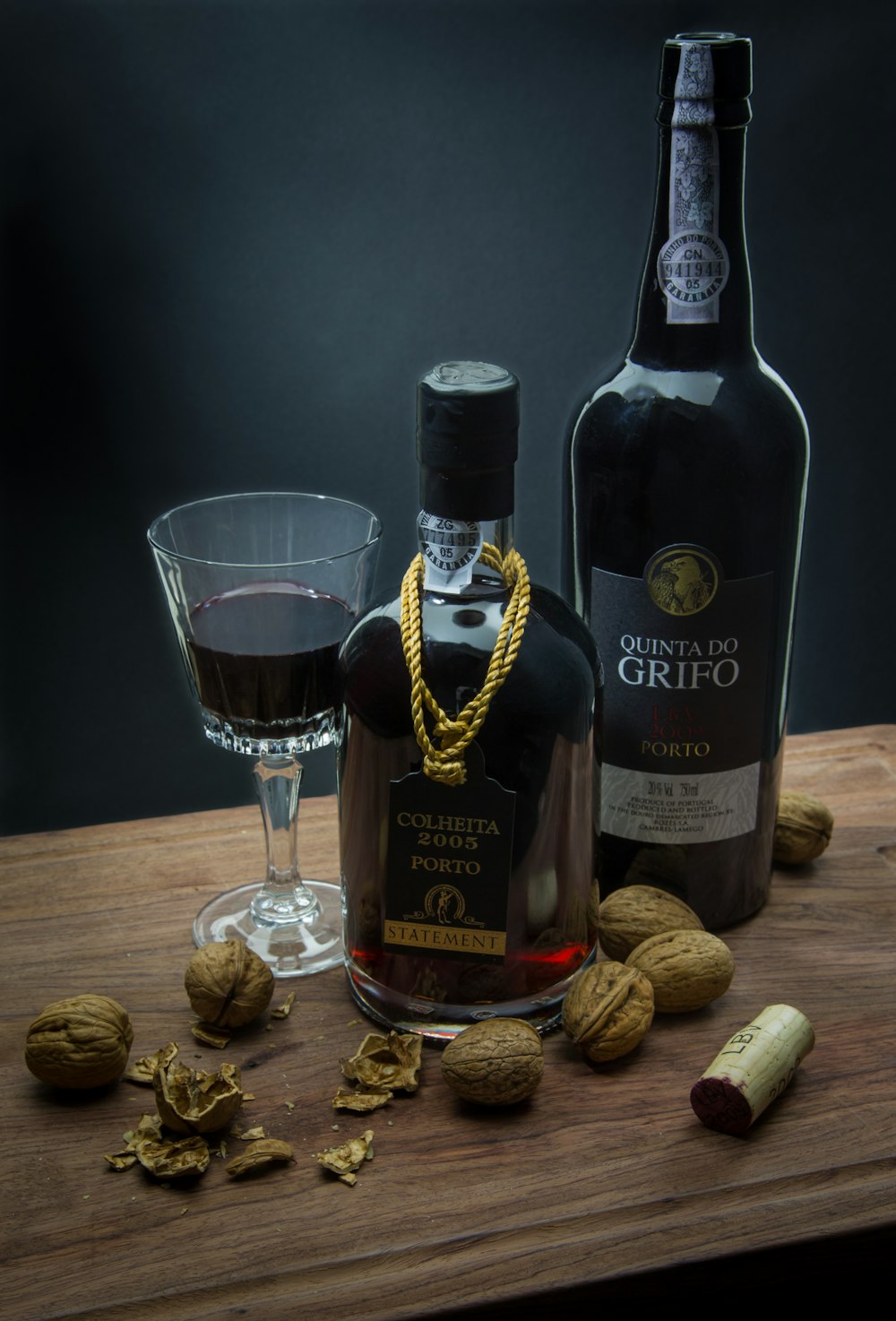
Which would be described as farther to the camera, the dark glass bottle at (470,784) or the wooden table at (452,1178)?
the dark glass bottle at (470,784)

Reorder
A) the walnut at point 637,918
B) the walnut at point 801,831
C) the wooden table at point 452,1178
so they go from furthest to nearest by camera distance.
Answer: the walnut at point 801,831 → the walnut at point 637,918 → the wooden table at point 452,1178

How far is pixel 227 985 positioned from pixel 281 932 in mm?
119

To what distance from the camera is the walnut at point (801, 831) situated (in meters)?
1.05

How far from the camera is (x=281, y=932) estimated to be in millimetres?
983

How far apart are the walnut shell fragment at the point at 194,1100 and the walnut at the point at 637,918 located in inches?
10.0

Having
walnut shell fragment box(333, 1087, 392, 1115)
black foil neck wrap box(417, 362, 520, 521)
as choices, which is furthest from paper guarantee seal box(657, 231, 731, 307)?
walnut shell fragment box(333, 1087, 392, 1115)

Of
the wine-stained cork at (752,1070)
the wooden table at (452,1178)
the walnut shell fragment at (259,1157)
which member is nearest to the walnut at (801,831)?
the wooden table at (452,1178)

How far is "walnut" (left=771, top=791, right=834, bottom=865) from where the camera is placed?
3.45 feet

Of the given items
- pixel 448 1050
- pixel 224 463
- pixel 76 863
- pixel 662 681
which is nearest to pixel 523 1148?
pixel 448 1050

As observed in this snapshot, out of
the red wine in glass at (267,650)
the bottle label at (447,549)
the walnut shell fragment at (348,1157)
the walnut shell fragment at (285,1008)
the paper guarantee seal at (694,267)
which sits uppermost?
the paper guarantee seal at (694,267)

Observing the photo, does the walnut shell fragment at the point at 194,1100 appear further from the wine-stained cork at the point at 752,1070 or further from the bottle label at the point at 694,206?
the bottle label at the point at 694,206

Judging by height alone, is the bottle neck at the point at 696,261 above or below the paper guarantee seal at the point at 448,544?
above

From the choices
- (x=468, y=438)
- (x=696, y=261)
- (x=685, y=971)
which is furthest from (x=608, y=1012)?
(x=696, y=261)

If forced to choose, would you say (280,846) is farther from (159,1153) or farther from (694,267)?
(694,267)
